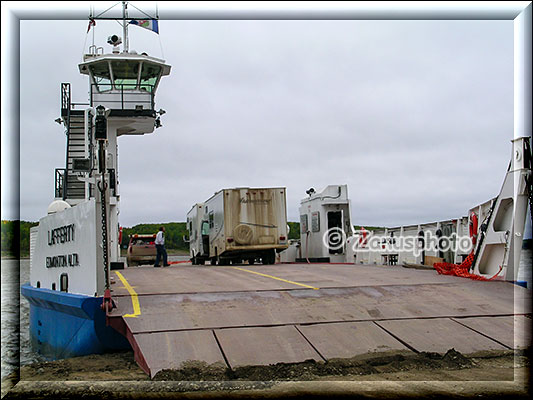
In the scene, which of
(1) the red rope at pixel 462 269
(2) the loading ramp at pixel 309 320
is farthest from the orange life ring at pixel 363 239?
(2) the loading ramp at pixel 309 320

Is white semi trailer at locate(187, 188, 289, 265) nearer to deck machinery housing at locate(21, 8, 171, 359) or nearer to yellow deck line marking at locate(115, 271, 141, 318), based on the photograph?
deck machinery housing at locate(21, 8, 171, 359)

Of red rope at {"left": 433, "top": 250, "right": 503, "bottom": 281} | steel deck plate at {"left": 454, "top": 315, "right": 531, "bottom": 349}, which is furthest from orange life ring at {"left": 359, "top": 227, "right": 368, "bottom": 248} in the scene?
steel deck plate at {"left": 454, "top": 315, "right": 531, "bottom": 349}

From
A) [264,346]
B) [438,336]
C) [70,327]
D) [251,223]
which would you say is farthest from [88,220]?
[251,223]

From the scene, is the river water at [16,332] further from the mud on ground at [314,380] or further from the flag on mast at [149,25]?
the flag on mast at [149,25]

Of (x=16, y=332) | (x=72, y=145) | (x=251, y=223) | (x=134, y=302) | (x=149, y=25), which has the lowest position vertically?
(x=16, y=332)

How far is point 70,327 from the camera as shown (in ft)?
33.0

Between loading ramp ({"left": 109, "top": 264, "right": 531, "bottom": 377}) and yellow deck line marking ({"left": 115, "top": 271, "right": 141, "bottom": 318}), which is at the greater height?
yellow deck line marking ({"left": 115, "top": 271, "right": 141, "bottom": 318})

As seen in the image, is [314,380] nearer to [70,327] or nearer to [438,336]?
[438,336]

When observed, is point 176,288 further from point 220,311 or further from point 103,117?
point 103,117

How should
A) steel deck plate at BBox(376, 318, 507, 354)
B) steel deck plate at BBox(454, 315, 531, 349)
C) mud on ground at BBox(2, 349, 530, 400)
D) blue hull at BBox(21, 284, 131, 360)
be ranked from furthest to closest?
blue hull at BBox(21, 284, 131, 360) < steel deck plate at BBox(454, 315, 531, 349) < steel deck plate at BBox(376, 318, 507, 354) < mud on ground at BBox(2, 349, 530, 400)

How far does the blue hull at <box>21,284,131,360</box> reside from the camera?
836 centimetres

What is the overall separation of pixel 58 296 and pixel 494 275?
28.7 feet

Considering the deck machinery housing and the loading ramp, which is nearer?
the loading ramp

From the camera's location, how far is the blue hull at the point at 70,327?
8359 mm
